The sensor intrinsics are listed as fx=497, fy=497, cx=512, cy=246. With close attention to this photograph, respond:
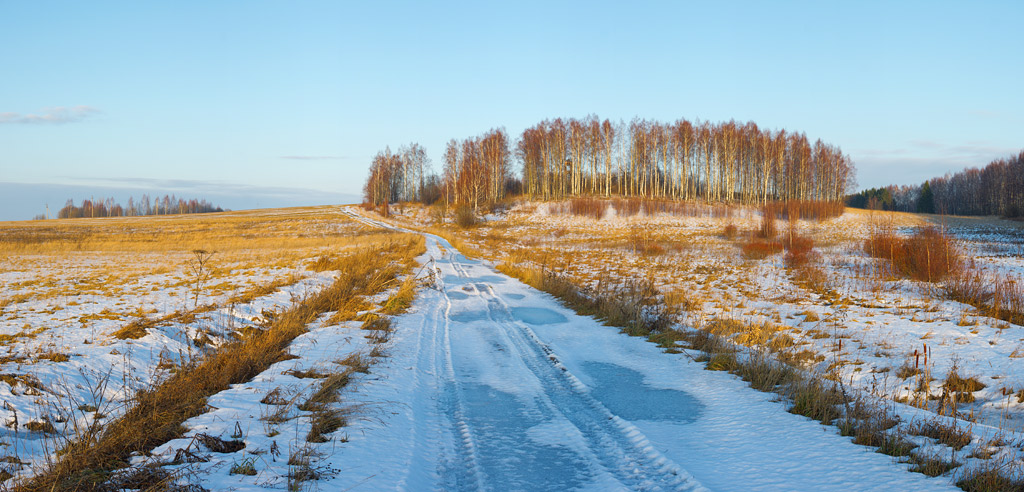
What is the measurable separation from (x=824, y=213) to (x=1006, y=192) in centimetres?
4520

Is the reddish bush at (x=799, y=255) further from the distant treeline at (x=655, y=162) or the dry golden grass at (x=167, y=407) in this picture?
the distant treeline at (x=655, y=162)

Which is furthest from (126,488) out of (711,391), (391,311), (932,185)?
(932,185)

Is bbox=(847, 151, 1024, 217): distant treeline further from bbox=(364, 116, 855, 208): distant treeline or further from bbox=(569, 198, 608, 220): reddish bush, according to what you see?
bbox=(569, 198, 608, 220): reddish bush

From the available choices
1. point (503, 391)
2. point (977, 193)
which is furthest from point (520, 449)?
point (977, 193)

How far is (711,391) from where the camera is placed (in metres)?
6.67

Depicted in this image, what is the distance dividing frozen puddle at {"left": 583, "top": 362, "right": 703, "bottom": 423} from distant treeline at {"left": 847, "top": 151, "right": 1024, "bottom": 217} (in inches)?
2665

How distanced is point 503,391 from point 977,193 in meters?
117

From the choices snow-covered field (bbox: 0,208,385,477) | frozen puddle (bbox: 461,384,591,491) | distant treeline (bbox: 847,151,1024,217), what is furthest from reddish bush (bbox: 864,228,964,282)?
distant treeline (bbox: 847,151,1024,217)

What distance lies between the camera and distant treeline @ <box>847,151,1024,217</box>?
7044cm

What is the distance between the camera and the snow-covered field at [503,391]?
420 centimetres

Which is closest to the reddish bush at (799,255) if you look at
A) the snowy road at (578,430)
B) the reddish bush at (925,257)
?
the reddish bush at (925,257)

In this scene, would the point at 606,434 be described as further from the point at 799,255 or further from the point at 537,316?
the point at 799,255

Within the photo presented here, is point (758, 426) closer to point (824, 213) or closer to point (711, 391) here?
point (711, 391)

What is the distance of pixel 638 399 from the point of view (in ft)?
21.0
